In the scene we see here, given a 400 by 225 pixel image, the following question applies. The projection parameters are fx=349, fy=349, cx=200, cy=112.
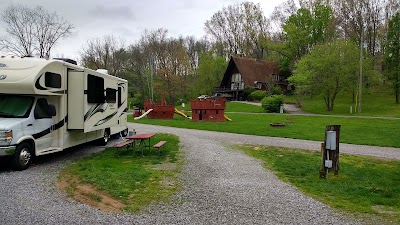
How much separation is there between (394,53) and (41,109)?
4638cm

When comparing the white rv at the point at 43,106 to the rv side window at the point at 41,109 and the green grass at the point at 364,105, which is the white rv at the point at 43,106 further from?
the green grass at the point at 364,105

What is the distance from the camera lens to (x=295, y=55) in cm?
5853

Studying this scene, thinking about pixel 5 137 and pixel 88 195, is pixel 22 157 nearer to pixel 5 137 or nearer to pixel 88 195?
pixel 5 137

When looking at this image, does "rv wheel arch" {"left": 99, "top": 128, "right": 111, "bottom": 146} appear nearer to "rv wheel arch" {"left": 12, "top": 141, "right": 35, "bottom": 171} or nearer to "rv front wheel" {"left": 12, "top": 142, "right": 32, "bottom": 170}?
"rv wheel arch" {"left": 12, "top": 141, "right": 35, "bottom": 171}

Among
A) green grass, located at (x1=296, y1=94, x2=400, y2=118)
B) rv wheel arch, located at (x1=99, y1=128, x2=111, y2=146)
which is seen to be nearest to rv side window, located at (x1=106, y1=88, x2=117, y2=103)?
rv wheel arch, located at (x1=99, y1=128, x2=111, y2=146)

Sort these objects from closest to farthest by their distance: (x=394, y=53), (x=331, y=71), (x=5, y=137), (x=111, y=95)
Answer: (x=5, y=137) < (x=111, y=95) < (x=331, y=71) < (x=394, y=53)

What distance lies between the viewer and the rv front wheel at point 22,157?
854 cm

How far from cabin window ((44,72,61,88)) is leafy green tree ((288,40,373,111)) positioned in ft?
108

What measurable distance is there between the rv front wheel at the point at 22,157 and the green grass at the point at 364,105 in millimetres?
32522

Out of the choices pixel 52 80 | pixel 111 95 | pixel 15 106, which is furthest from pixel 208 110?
pixel 15 106

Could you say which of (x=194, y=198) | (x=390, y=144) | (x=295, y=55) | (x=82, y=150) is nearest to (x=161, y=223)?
(x=194, y=198)

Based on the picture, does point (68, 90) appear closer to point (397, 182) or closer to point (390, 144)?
point (397, 182)

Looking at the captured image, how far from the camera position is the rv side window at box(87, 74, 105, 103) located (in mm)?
10789

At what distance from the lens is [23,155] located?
346 inches
